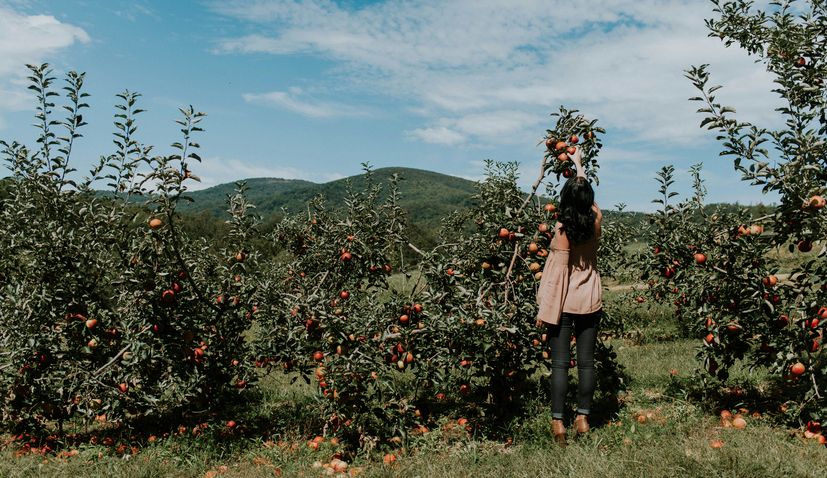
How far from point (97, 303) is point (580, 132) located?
4.52m

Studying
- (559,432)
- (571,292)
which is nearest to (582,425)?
(559,432)

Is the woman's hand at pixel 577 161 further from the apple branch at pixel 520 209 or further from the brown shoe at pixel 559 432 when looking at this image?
the brown shoe at pixel 559 432

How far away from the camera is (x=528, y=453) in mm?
3996

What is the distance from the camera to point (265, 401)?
6.18 m

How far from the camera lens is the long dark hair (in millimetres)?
3961

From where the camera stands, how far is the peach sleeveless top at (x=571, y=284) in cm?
403

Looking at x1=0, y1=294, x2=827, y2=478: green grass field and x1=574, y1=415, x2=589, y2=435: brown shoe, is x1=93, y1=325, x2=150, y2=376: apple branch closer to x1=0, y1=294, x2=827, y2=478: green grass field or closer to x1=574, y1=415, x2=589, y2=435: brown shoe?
x1=0, y1=294, x2=827, y2=478: green grass field

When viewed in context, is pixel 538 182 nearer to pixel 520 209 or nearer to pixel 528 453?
pixel 520 209

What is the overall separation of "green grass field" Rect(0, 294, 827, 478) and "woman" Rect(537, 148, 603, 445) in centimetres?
42

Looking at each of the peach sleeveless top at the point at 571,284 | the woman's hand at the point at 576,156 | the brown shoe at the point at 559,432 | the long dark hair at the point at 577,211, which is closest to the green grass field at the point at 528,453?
the brown shoe at the point at 559,432

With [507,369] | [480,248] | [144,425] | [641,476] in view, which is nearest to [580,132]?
[480,248]

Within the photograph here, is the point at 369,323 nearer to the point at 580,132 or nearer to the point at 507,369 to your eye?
the point at 507,369

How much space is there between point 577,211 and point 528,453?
1.79 meters

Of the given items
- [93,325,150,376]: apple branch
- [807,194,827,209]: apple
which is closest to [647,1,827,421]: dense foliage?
[807,194,827,209]: apple
